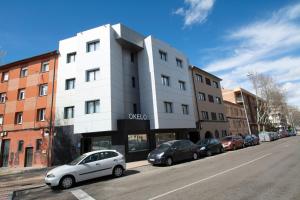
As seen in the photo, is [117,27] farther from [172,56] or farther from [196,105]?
[196,105]

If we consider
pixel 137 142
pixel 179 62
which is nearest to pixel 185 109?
pixel 179 62

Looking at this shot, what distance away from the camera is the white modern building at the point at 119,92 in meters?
19.9

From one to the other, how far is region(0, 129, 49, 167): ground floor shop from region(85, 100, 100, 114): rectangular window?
223 inches

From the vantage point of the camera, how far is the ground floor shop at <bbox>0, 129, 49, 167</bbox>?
2173 cm

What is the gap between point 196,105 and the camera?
104 feet

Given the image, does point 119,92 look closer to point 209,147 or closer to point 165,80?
point 165,80

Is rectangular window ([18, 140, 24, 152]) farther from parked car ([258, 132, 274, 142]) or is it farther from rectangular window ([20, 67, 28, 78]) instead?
parked car ([258, 132, 274, 142])

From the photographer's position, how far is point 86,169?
10.8 m

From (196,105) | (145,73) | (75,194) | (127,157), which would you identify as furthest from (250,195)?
(196,105)

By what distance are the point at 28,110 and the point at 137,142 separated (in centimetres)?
1324

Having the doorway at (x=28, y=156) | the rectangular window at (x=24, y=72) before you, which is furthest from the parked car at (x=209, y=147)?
the rectangular window at (x=24, y=72)

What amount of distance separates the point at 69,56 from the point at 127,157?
43.5 ft

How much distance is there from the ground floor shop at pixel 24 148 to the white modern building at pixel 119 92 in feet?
8.91

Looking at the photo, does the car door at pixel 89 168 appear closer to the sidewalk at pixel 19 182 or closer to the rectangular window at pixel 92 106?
the sidewalk at pixel 19 182
